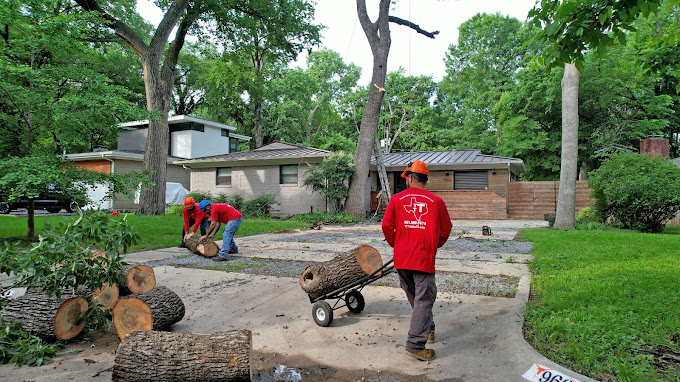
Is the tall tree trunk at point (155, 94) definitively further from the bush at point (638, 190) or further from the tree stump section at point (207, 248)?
the bush at point (638, 190)

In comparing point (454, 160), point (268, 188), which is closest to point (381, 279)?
point (268, 188)

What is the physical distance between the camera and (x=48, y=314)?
3881 mm

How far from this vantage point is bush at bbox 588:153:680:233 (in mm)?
11555

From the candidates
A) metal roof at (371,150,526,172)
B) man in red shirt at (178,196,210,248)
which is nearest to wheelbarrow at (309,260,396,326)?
man in red shirt at (178,196,210,248)

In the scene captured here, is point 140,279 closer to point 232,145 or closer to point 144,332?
point 144,332

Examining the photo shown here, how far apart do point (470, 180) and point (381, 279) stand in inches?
A: 670

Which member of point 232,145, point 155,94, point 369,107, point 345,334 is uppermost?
point 155,94

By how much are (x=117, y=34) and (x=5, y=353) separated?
692 inches

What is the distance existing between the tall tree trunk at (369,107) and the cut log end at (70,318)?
1542 centimetres

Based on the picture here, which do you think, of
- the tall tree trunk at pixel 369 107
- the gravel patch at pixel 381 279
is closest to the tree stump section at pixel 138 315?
the gravel patch at pixel 381 279

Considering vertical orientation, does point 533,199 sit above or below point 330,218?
above

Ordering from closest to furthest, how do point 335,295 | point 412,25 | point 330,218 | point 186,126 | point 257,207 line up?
point 335,295 < point 330,218 < point 257,207 < point 412,25 < point 186,126

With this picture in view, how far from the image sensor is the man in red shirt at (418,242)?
11.4ft

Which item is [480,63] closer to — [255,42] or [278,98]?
[278,98]
